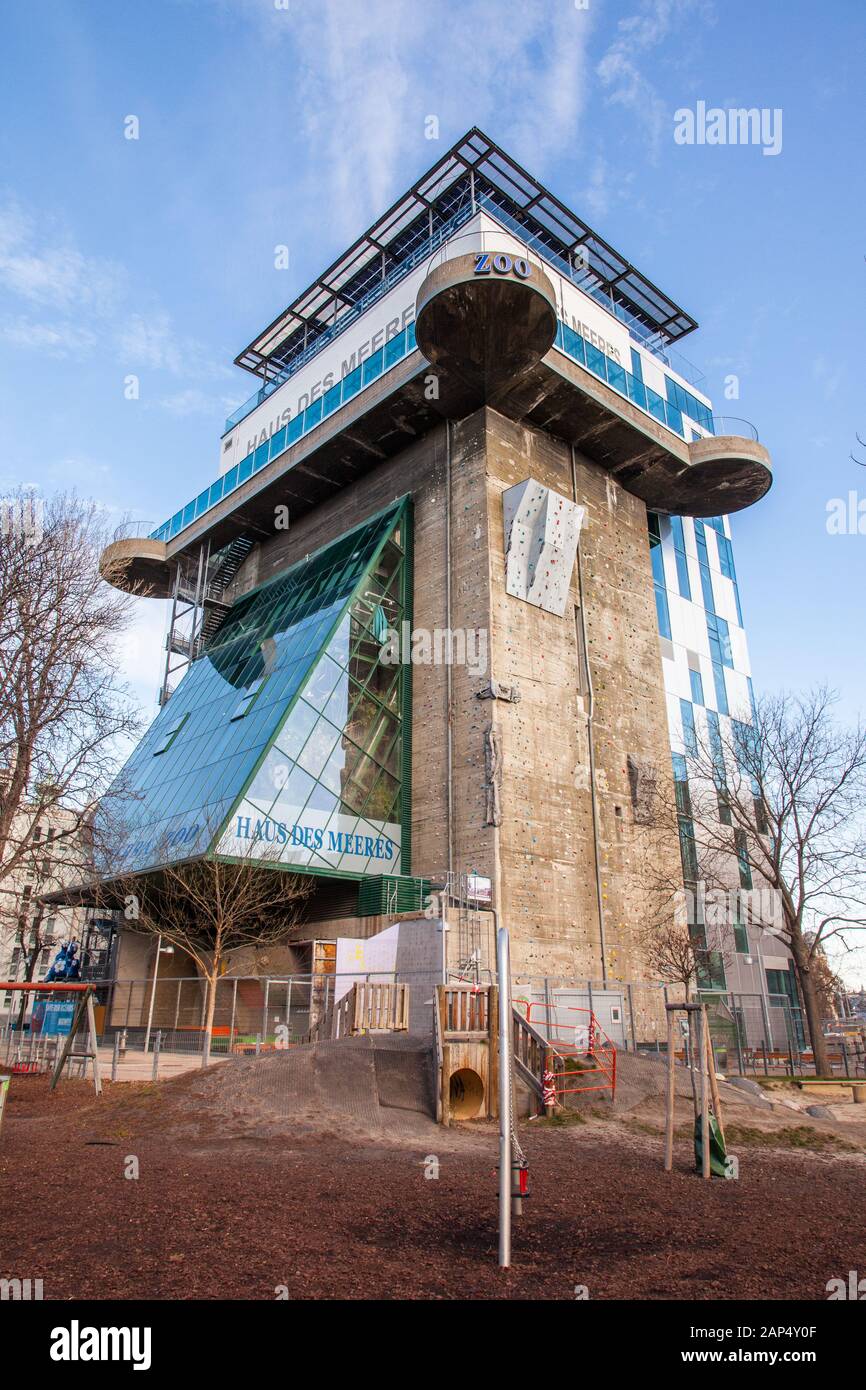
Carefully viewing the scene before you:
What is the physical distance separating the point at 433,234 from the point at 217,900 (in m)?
29.2

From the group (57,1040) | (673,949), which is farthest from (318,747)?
(673,949)

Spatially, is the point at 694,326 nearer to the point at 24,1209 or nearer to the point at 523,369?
the point at 523,369

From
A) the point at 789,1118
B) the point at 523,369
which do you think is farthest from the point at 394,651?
the point at 789,1118

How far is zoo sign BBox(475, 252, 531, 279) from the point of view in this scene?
25.9 meters

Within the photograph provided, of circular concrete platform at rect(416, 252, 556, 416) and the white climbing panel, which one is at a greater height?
circular concrete platform at rect(416, 252, 556, 416)

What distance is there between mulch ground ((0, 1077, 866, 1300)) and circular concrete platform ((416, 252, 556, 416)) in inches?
892

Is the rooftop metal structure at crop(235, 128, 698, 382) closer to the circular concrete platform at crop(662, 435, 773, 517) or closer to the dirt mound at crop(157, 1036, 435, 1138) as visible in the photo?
the circular concrete platform at crop(662, 435, 773, 517)

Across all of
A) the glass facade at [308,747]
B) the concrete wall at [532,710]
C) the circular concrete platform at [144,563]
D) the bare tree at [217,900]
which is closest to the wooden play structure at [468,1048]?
the bare tree at [217,900]

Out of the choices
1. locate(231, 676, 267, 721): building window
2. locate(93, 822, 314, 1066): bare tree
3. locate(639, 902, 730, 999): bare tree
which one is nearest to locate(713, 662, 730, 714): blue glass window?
locate(639, 902, 730, 999): bare tree

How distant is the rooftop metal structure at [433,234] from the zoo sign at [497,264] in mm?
10311

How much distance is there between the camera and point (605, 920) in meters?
27.9

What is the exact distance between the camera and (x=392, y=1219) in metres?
7.88

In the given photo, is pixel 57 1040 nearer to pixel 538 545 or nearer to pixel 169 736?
pixel 169 736
